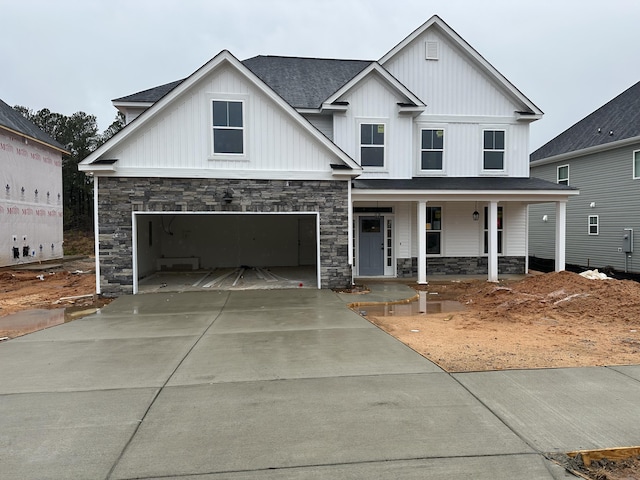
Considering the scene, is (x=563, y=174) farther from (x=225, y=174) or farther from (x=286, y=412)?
(x=286, y=412)

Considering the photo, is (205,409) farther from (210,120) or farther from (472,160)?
(472,160)

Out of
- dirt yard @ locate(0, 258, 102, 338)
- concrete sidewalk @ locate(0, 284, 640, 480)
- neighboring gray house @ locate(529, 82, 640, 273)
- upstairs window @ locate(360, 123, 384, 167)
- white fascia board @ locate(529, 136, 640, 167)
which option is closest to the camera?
concrete sidewalk @ locate(0, 284, 640, 480)

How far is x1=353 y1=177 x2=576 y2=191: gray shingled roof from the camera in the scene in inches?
537

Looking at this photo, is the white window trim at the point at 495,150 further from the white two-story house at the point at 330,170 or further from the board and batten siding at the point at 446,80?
the board and batten siding at the point at 446,80

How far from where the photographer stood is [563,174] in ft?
70.5

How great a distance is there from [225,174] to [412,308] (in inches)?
241

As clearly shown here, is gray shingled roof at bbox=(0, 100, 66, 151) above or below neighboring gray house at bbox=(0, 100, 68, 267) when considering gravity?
above

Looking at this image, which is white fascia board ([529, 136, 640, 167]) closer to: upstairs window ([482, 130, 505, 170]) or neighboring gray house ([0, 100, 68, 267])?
upstairs window ([482, 130, 505, 170])

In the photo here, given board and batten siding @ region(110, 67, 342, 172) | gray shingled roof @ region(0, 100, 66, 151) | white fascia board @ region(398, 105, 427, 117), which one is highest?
gray shingled roof @ region(0, 100, 66, 151)

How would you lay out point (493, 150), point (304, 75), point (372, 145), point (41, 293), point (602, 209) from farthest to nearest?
point (602, 209) → point (304, 75) → point (493, 150) → point (372, 145) → point (41, 293)

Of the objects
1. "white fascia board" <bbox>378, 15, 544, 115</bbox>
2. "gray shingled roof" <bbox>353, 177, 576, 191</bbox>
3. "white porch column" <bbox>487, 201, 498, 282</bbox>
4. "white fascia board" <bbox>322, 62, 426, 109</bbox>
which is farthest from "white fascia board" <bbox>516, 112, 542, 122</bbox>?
"white fascia board" <bbox>322, 62, 426, 109</bbox>

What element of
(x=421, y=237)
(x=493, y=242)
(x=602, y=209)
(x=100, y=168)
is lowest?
(x=493, y=242)

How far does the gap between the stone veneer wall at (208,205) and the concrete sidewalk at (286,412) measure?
4.83 metres

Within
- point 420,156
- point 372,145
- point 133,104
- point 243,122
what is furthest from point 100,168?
point 420,156
